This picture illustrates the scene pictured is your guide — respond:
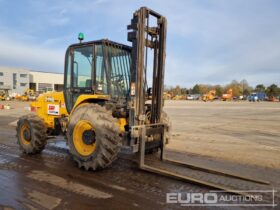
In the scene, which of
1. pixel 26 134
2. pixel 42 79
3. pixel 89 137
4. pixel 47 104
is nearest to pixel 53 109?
pixel 47 104

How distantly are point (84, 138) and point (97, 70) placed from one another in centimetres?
157

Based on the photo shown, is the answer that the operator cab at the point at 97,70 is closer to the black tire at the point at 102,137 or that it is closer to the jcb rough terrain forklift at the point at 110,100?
the jcb rough terrain forklift at the point at 110,100

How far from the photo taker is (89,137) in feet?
18.3

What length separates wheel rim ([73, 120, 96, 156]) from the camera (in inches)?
218

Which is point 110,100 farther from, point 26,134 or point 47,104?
point 26,134

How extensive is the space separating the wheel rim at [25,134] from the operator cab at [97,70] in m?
1.37

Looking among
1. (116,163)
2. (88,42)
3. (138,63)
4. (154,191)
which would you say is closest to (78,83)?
(88,42)

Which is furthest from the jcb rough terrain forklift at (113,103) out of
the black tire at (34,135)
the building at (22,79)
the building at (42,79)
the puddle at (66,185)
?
the building at (42,79)

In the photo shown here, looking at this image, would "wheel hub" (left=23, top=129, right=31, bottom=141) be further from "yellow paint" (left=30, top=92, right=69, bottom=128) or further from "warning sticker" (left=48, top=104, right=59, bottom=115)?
"warning sticker" (left=48, top=104, right=59, bottom=115)

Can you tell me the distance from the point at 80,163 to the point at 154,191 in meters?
1.91

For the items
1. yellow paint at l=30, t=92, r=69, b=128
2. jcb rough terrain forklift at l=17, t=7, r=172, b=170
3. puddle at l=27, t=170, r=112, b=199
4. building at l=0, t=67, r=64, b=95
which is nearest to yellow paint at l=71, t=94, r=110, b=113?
jcb rough terrain forklift at l=17, t=7, r=172, b=170

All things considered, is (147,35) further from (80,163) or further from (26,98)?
(26,98)

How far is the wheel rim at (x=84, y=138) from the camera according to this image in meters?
5.54

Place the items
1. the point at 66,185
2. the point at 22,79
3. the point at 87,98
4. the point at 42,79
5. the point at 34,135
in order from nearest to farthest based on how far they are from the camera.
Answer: the point at 66,185, the point at 87,98, the point at 34,135, the point at 22,79, the point at 42,79
